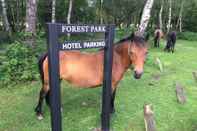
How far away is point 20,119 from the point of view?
5.07 metres

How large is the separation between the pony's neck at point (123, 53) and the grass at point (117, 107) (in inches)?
46.9

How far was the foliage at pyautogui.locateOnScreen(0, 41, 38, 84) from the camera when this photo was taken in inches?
280

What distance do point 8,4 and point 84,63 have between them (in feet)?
70.7

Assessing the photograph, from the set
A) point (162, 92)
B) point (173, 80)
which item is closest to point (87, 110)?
point (162, 92)

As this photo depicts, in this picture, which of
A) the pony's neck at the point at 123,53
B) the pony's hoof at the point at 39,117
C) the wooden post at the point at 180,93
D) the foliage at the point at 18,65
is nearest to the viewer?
the pony's neck at the point at 123,53

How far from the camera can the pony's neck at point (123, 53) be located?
15.5 feet

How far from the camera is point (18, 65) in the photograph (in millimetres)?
7246

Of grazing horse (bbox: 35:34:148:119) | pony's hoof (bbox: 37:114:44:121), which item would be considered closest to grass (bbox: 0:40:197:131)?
pony's hoof (bbox: 37:114:44:121)

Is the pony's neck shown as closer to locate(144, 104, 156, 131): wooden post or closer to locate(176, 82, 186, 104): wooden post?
locate(144, 104, 156, 131): wooden post

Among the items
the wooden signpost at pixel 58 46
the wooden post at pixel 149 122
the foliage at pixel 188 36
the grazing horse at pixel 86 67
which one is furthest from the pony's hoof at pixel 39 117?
the foliage at pixel 188 36

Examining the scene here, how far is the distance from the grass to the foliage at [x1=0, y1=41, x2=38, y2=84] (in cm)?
27

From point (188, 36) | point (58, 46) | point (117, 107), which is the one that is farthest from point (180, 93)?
point (188, 36)

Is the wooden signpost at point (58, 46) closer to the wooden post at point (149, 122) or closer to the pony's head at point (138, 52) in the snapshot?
the pony's head at point (138, 52)

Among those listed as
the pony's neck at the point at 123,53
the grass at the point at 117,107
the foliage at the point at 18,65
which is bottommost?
the grass at the point at 117,107
